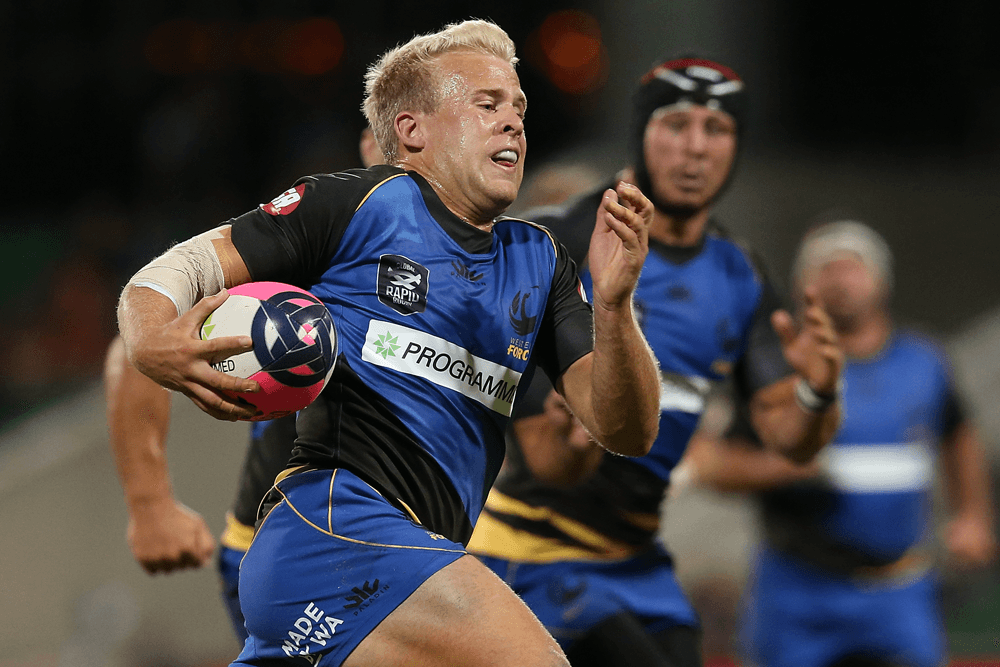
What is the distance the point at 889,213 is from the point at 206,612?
712 centimetres

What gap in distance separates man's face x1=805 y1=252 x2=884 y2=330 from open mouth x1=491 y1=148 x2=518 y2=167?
3.84 meters

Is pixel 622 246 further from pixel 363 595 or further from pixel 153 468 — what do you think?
pixel 153 468

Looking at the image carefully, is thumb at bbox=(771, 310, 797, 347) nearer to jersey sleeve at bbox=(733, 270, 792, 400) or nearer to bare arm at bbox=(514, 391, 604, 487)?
jersey sleeve at bbox=(733, 270, 792, 400)

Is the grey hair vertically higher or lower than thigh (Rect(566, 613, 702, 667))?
higher

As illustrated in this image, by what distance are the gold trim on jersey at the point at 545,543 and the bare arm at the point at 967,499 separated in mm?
2997

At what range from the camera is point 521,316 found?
310 cm

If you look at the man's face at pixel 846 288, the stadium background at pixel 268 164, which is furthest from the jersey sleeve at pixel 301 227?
the man's face at pixel 846 288

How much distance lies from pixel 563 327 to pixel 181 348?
1.13 metres

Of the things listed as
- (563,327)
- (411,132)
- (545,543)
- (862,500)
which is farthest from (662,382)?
(862,500)

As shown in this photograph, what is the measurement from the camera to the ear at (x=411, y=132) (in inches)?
125

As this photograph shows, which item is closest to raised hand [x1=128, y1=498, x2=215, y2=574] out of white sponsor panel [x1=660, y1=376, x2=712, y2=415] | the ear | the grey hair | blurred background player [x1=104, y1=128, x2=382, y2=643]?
blurred background player [x1=104, y1=128, x2=382, y2=643]

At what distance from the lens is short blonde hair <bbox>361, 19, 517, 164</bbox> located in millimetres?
3186

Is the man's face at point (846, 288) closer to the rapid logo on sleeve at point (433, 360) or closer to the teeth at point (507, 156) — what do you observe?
the teeth at point (507, 156)

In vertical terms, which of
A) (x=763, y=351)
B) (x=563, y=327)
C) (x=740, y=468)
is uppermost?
(x=563, y=327)
